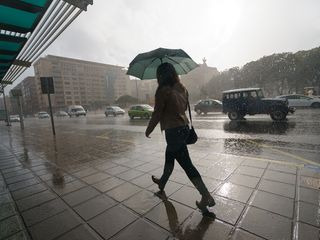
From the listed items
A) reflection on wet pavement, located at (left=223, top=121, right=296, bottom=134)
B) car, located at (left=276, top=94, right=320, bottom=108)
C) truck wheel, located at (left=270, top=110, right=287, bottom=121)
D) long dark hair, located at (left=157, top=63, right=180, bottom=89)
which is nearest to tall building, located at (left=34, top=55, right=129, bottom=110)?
car, located at (left=276, top=94, right=320, bottom=108)

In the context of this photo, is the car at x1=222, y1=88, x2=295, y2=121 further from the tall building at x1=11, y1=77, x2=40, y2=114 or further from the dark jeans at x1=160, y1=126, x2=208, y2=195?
the tall building at x1=11, y1=77, x2=40, y2=114

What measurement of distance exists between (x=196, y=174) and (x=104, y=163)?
3385mm

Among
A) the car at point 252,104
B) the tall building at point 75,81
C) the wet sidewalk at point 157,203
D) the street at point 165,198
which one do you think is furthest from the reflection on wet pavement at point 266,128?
the tall building at point 75,81

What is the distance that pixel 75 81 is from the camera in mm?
111000

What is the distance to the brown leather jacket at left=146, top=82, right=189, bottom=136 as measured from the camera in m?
2.69

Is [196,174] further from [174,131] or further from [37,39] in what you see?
[37,39]

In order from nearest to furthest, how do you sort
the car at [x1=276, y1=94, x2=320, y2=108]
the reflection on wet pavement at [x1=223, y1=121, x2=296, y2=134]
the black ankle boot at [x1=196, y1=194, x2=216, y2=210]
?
the black ankle boot at [x1=196, y1=194, x2=216, y2=210], the reflection on wet pavement at [x1=223, y1=121, x2=296, y2=134], the car at [x1=276, y1=94, x2=320, y2=108]

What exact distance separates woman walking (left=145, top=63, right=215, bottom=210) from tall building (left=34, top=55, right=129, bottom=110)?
8908 centimetres

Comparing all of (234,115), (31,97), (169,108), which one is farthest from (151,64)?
(31,97)

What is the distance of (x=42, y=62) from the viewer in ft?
321

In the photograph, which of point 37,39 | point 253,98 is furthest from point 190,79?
point 37,39

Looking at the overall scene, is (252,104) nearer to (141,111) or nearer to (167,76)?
(167,76)

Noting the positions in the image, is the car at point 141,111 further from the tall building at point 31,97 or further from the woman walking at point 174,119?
the tall building at point 31,97

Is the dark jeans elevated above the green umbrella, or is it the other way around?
the green umbrella
